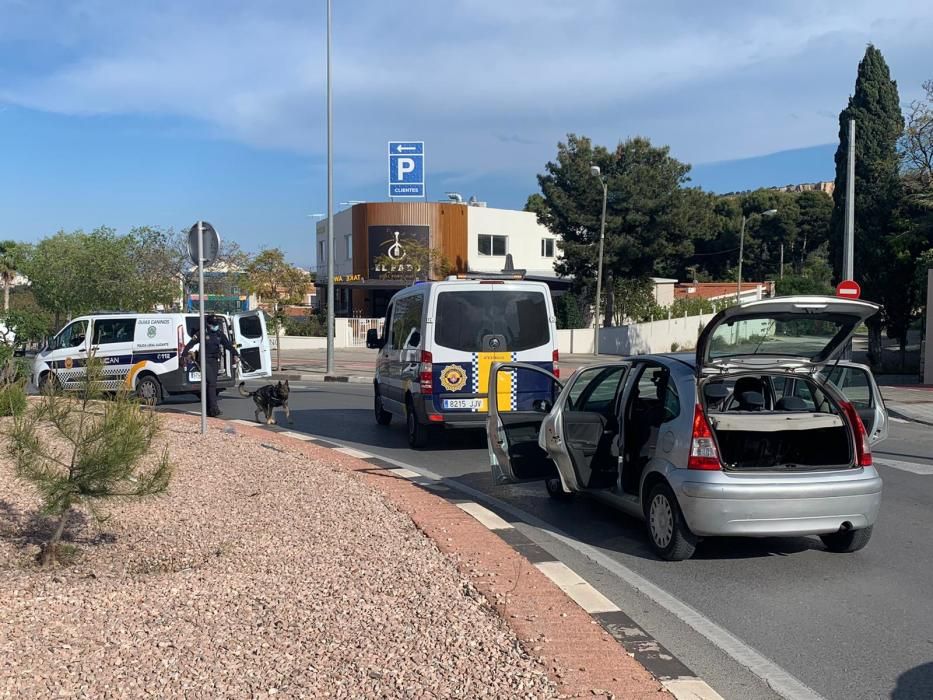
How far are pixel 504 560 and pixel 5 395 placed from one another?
6.47m

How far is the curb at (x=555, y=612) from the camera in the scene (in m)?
→ 4.20

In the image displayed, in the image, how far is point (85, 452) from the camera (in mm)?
5711

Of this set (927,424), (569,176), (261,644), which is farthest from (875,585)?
(569,176)

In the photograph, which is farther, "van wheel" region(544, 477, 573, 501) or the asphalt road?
"van wheel" region(544, 477, 573, 501)

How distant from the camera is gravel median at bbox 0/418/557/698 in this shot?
13.0ft

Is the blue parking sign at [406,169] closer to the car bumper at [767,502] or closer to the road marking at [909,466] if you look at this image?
the road marking at [909,466]

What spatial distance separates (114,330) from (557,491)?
38.6 ft

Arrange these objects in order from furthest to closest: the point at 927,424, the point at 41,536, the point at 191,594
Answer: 1. the point at 927,424
2. the point at 41,536
3. the point at 191,594

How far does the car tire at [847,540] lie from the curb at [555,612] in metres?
2.17

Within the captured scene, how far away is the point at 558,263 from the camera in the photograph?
151ft

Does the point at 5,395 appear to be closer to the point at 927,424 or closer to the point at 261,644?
the point at 261,644

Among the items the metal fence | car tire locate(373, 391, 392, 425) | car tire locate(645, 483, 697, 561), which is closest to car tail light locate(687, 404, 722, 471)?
car tire locate(645, 483, 697, 561)

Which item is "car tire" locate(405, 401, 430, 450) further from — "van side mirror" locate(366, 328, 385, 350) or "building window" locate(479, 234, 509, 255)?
"building window" locate(479, 234, 509, 255)

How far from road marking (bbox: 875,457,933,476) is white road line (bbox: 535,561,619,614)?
261 inches
